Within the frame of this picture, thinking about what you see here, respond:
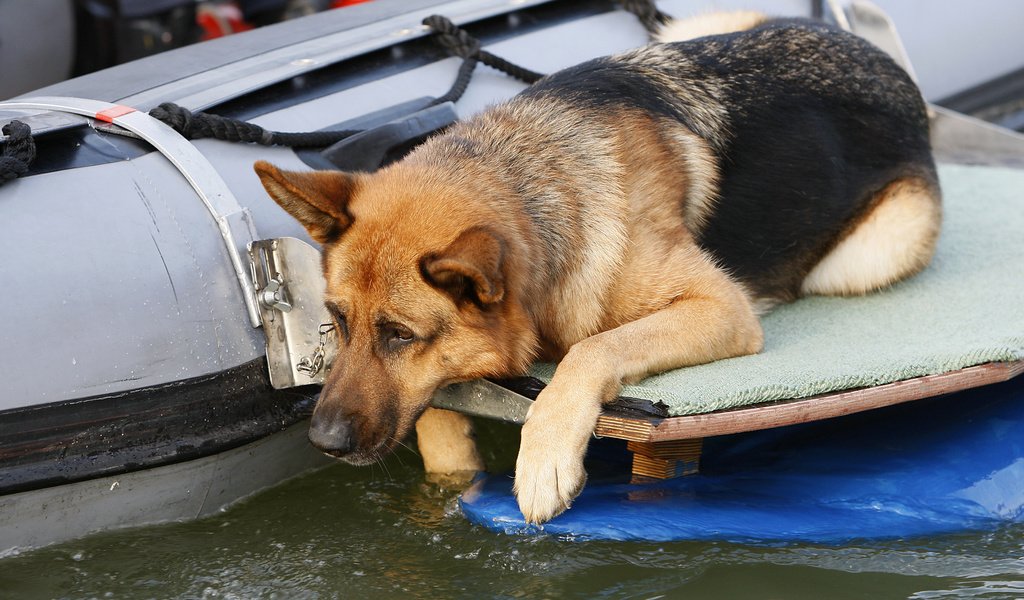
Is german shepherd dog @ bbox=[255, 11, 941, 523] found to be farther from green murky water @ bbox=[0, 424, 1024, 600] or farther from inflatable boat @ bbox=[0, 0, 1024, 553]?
green murky water @ bbox=[0, 424, 1024, 600]

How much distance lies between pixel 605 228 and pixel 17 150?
1.79 m

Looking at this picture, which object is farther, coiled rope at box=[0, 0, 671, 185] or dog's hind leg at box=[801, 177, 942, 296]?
dog's hind leg at box=[801, 177, 942, 296]

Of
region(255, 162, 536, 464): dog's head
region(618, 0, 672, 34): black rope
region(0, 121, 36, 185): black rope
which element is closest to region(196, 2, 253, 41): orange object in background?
region(618, 0, 672, 34): black rope

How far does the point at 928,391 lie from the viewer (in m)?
3.02

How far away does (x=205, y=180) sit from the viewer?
10.8 feet

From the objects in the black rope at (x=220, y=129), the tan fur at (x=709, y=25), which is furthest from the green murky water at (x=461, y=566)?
the tan fur at (x=709, y=25)

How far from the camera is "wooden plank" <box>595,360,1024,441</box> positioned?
2.80 metres

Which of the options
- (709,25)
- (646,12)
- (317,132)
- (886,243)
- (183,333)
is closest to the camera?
(183,333)

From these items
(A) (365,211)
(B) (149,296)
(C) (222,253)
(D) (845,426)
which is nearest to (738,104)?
(D) (845,426)

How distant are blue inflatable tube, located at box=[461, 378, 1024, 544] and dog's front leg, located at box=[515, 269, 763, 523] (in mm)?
361

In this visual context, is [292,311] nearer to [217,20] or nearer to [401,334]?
[401,334]

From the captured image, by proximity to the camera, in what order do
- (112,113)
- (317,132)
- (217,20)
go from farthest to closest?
(217,20) < (317,132) < (112,113)

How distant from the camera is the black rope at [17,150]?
313 centimetres

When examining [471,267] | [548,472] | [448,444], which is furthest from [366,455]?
[448,444]
